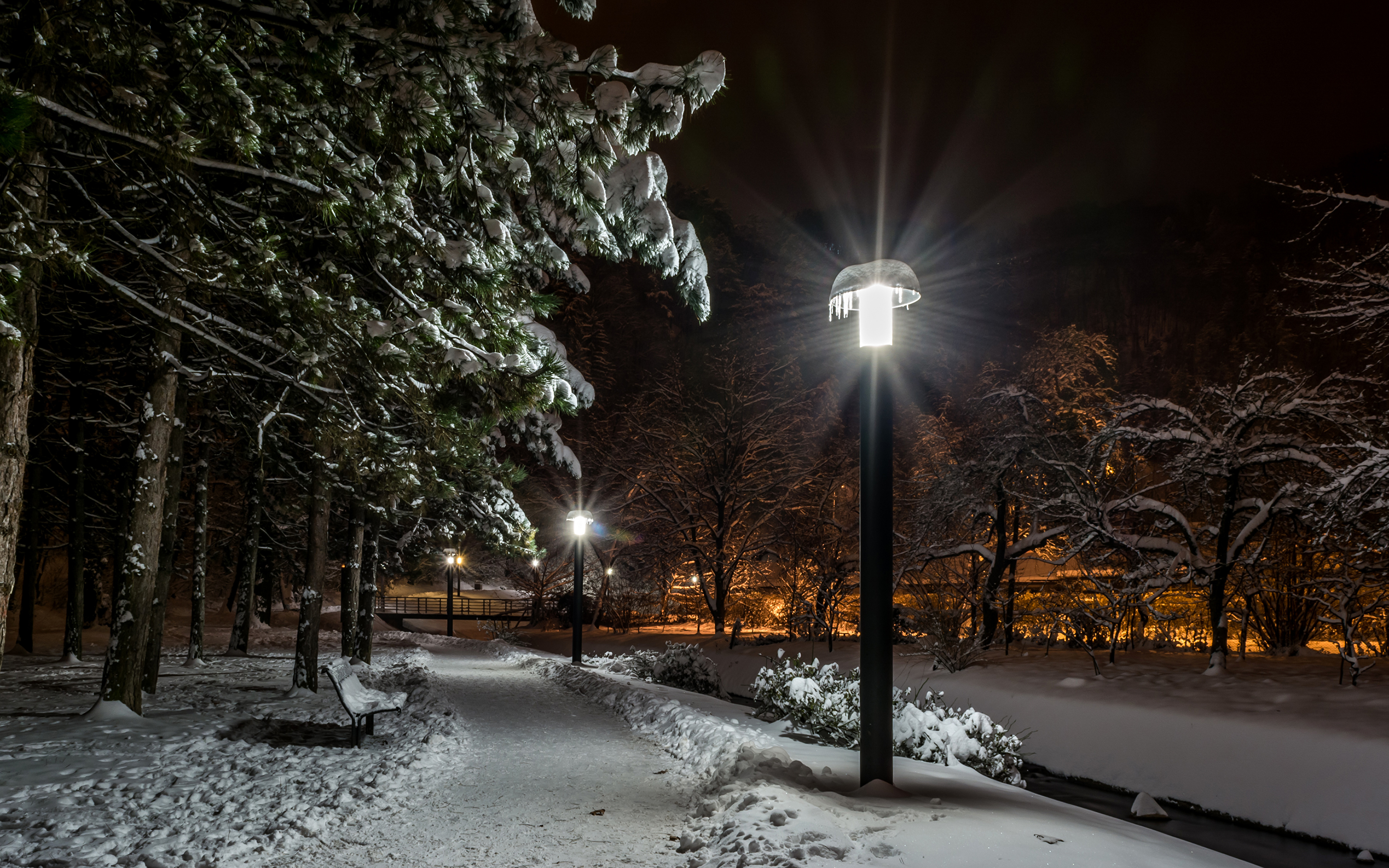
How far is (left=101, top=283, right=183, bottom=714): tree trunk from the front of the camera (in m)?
8.88

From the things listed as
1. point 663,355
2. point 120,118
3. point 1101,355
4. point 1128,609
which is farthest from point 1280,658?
point 663,355

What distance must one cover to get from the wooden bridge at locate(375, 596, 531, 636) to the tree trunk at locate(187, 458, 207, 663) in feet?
67.3

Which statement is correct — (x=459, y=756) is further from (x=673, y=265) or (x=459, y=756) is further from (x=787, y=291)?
(x=787, y=291)

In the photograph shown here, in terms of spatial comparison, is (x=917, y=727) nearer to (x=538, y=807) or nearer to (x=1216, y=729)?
(x=538, y=807)

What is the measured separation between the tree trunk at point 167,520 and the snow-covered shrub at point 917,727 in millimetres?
7747

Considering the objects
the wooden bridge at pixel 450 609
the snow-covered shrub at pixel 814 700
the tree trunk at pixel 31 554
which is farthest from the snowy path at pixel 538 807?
the wooden bridge at pixel 450 609

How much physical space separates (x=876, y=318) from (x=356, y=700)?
21.8 feet

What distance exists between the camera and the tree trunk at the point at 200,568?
57.6 ft

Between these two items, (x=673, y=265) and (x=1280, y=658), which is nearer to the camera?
(x=673, y=265)

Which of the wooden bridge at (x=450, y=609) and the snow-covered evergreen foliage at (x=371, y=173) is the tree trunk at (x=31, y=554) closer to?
the snow-covered evergreen foliage at (x=371, y=173)

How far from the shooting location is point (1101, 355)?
98.5 ft

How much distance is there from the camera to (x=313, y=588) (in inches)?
490

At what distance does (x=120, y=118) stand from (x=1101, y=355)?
1234 inches

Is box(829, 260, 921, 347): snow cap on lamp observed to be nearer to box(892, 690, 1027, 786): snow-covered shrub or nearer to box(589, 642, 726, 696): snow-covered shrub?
box(892, 690, 1027, 786): snow-covered shrub
